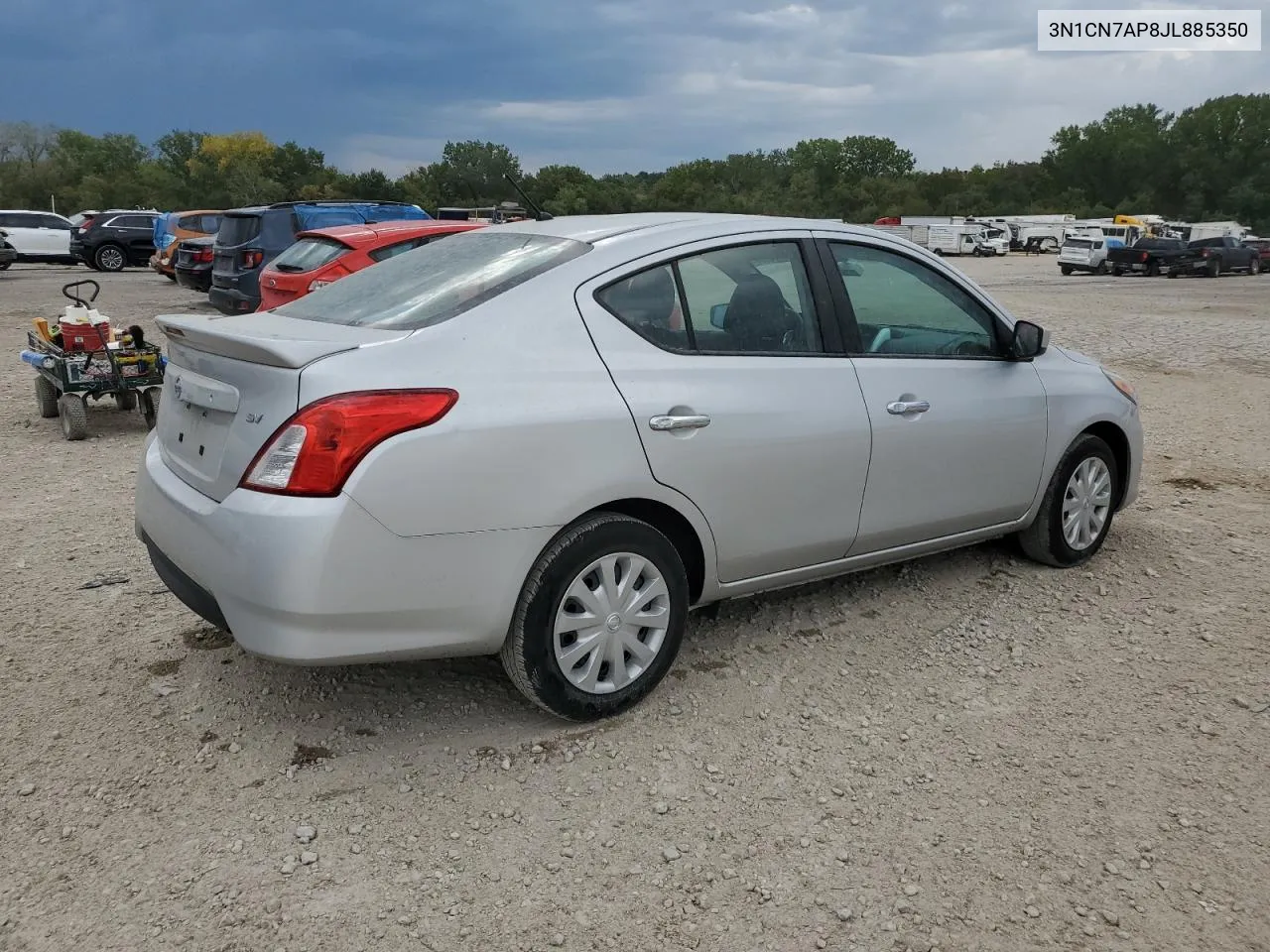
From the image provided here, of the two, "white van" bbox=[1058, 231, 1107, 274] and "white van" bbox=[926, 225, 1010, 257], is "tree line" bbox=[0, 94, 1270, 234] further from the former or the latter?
"white van" bbox=[1058, 231, 1107, 274]

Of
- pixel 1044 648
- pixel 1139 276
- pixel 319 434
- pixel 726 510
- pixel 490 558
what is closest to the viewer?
pixel 319 434

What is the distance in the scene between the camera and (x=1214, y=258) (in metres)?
37.2

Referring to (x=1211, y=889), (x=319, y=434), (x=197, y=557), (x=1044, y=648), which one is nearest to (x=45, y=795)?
(x=197, y=557)

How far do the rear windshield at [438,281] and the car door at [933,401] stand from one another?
46.6 inches

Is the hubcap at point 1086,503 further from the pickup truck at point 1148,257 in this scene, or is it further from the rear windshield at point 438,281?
the pickup truck at point 1148,257

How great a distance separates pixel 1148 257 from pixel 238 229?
33069 mm

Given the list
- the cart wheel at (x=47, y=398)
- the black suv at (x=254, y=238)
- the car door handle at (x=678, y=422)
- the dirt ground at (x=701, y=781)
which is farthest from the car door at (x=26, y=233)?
the car door handle at (x=678, y=422)

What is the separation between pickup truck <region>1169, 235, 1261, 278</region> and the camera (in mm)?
36969

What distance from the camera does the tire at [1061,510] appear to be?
4.84m

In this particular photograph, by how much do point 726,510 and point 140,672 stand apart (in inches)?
85.8

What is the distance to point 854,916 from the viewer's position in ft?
8.45

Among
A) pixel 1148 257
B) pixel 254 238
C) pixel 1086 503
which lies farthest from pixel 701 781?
pixel 1148 257

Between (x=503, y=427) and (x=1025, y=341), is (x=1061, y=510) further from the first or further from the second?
(x=503, y=427)

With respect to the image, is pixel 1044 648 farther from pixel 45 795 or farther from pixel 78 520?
pixel 78 520
